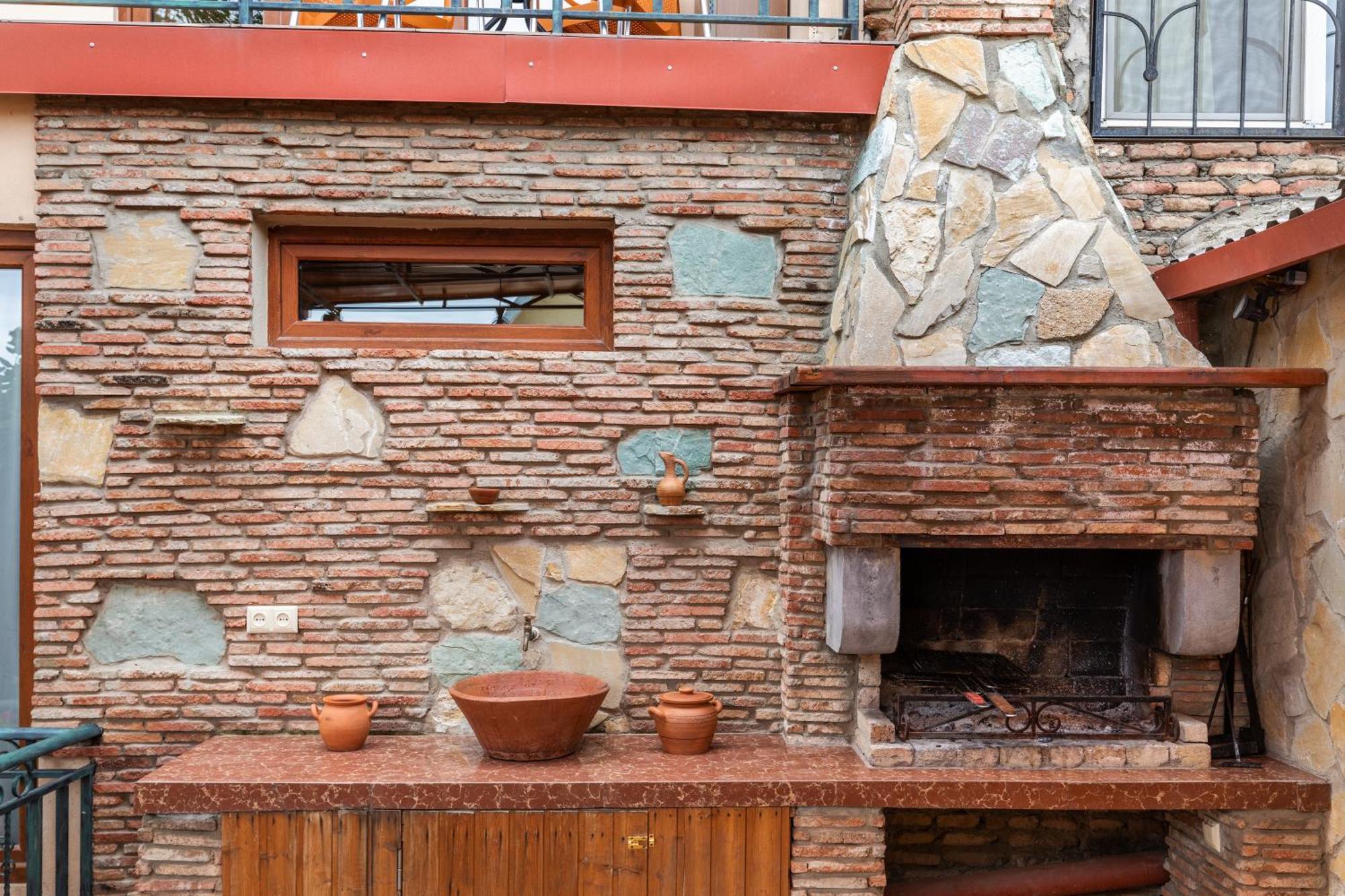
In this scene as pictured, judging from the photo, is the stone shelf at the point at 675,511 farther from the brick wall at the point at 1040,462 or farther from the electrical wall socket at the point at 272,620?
the electrical wall socket at the point at 272,620

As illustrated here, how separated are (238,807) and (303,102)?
2.46 metres

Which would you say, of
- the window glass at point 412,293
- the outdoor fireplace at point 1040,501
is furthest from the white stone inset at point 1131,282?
the window glass at point 412,293

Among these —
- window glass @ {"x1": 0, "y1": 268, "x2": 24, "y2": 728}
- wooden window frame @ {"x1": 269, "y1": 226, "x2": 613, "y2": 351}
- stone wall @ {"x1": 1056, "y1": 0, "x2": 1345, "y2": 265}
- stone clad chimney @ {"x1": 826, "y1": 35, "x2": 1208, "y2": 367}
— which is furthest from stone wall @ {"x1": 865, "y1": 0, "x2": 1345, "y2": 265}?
window glass @ {"x1": 0, "y1": 268, "x2": 24, "y2": 728}

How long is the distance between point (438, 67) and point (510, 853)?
2.73 meters

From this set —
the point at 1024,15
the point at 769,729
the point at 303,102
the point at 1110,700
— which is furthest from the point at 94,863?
the point at 1024,15

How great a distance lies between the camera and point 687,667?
11.5ft

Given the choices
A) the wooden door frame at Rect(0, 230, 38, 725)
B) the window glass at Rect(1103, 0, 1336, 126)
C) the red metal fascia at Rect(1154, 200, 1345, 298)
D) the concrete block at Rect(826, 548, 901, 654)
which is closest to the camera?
the red metal fascia at Rect(1154, 200, 1345, 298)

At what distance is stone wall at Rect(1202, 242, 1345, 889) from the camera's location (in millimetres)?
2973

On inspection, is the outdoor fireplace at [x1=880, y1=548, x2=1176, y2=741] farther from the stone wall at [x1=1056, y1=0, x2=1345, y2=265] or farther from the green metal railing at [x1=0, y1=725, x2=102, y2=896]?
the green metal railing at [x1=0, y1=725, x2=102, y2=896]

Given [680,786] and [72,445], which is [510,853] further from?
[72,445]

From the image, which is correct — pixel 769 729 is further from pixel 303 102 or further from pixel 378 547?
pixel 303 102

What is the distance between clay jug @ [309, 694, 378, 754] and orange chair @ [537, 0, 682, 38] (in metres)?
2.73

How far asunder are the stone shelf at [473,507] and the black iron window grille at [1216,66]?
282 centimetres

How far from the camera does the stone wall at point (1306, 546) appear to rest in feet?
9.75
